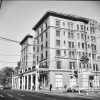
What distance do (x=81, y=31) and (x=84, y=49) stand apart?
5889 mm

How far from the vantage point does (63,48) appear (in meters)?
52.2

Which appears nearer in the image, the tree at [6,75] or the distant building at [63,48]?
the distant building at [63,48]

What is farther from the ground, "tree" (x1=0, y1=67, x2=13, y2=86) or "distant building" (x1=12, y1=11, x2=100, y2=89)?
"distant building" (x1=12, y1=11, x2=100, y2=89)

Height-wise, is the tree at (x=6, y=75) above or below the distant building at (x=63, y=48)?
below

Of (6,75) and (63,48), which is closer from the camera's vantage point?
(63,48)

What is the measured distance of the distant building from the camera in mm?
49250

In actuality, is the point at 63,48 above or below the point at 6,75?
above

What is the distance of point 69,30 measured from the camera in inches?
2138

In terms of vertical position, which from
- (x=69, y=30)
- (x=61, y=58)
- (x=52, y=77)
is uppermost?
A: (x=69, y=30)

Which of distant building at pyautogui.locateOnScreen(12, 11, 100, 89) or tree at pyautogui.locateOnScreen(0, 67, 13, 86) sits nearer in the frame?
distant building at pyautogui.locateOnScreen(12, 11, 100, 89)

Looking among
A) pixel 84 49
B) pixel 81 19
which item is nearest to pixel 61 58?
pixel 84 49

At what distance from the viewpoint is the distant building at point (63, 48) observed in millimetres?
49250

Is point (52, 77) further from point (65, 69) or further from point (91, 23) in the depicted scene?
point (91, 23)

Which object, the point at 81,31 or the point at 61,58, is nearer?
the point at 61,58
